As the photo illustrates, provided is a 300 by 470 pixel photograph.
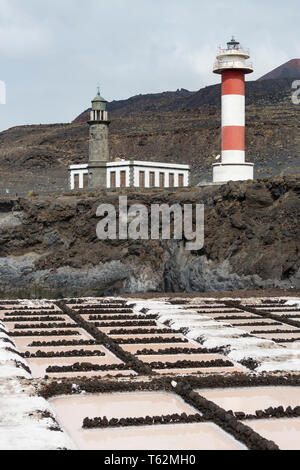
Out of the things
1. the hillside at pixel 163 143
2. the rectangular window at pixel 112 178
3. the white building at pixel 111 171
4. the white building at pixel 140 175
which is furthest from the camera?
the hillside at pixel 163 143

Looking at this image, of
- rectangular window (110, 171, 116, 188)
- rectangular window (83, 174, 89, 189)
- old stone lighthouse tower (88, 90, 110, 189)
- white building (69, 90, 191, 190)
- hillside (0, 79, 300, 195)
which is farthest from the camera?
hillside (0, 79, 300, 195)

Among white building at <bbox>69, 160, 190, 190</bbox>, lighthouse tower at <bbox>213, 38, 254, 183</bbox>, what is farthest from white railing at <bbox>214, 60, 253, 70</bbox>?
white building at <bbox>69, 160, 190, 190</bbox>

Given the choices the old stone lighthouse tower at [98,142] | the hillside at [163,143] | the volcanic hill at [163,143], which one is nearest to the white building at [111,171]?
the old stone lighthouse tower at [98,142]

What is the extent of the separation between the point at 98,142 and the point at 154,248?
707 inches

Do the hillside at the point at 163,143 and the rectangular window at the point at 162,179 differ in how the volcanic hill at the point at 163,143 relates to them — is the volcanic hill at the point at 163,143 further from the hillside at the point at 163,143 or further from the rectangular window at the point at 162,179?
the rectangular window at the point at 162,179

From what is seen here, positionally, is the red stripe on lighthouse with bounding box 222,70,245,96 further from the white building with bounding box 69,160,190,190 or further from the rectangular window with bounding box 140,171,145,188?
the rectangular window with bounding box 140,171,145,188

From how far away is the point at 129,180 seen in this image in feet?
163

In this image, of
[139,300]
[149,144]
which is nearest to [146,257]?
[139,300]

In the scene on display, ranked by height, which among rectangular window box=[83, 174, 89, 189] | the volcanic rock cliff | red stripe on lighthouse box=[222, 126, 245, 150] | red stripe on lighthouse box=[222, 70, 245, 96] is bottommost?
the volcanic rock cliff

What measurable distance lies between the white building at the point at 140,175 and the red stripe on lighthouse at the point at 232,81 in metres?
13.4

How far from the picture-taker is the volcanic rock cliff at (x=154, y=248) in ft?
103

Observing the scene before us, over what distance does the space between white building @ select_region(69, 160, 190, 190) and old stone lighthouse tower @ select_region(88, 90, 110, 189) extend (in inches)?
29.1

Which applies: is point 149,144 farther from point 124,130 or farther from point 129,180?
point 129,180

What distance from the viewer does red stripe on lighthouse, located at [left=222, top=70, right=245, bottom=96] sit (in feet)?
116
